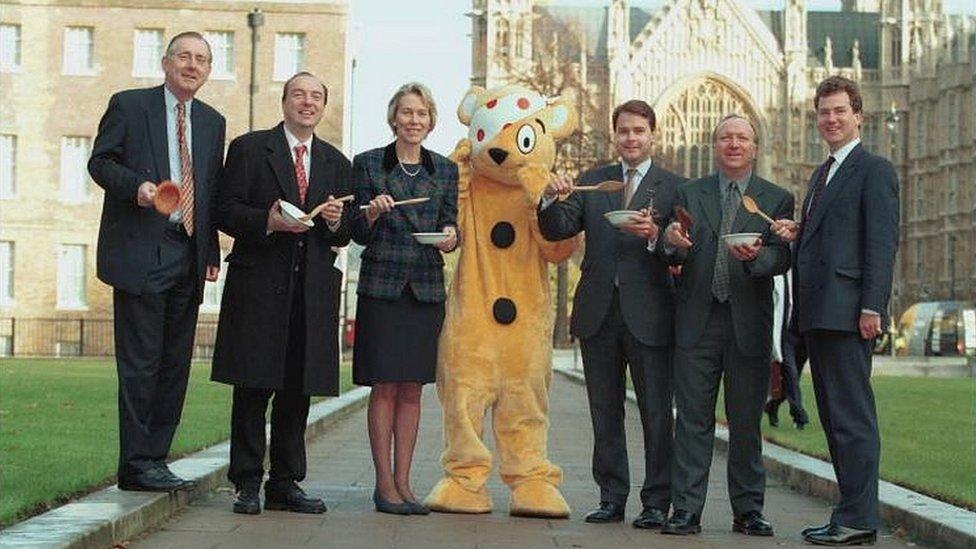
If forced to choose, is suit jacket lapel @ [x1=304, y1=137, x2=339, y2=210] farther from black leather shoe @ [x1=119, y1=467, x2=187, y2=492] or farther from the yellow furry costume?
black leather shoe @ [x1=119, y1=467, x2=187, y2=492]

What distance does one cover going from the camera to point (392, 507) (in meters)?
9.90

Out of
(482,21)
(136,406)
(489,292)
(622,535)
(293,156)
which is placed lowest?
(622,535)

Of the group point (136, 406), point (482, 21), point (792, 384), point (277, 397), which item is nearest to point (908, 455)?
point (792, 384)

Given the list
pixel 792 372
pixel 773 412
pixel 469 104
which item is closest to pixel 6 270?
pixel 773 412

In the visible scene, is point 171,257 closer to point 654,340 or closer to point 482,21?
A: point 654,340

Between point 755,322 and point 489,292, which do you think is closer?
point 755,322

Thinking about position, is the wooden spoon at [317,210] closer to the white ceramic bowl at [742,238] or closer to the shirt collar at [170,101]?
the shirt collar at [170,101]

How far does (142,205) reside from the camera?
9219 mm

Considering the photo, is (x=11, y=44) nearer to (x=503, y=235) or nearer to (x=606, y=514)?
(x=503, y=235)

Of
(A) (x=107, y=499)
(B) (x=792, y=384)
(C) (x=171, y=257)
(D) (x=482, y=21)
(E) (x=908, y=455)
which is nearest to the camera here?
(A) (x=107, y=499)

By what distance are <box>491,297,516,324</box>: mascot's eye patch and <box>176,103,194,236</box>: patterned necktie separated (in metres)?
1.77

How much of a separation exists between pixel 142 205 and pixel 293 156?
1.04 metres

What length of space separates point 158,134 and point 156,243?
0.63 metres

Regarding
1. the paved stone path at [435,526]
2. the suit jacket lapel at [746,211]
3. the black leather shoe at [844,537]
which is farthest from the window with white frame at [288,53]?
the black leather shoe at [844,537]
